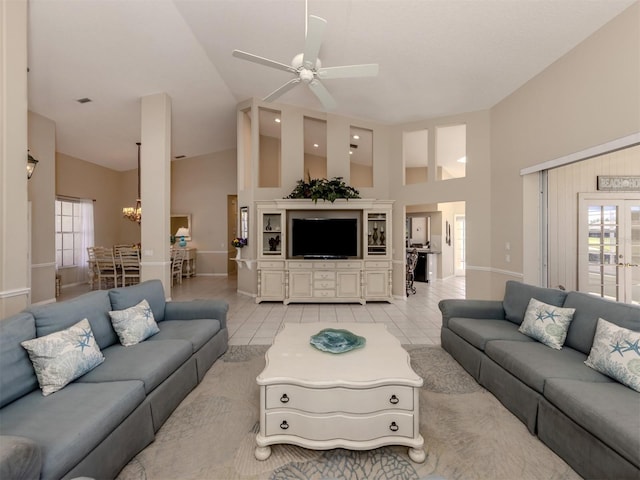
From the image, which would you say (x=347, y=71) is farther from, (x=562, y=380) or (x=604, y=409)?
(x=604, y=409)

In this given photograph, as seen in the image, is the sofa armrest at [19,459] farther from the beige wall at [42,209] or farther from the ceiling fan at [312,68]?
the beige wall at [42,209]

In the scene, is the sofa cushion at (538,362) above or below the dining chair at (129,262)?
below

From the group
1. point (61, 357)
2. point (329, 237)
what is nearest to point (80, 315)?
point (61, 357)

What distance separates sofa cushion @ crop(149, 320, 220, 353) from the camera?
2691mm

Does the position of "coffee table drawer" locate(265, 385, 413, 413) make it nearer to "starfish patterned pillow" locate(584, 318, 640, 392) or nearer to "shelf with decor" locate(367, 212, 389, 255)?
"starfish patterned pillow" locate(584, 318, 640, 392)

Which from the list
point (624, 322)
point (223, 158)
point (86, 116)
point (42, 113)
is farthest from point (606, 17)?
point (223, 158)

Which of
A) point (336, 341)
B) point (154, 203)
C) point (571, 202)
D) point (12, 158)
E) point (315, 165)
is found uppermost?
point (315, 165)

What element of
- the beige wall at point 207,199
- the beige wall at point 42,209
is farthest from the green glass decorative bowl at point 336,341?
the beige wall at point 207,199

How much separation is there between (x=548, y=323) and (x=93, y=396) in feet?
11.0

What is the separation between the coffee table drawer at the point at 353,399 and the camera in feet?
5.85

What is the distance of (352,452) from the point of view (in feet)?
6.08

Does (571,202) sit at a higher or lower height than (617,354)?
higher

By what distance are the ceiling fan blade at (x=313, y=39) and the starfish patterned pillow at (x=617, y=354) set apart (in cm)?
307

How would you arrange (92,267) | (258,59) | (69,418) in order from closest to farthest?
(69,418), (258,59), (92,267)
